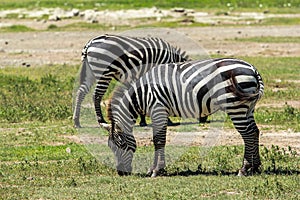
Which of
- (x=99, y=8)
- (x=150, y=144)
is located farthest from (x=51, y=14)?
(x=150, y=144)

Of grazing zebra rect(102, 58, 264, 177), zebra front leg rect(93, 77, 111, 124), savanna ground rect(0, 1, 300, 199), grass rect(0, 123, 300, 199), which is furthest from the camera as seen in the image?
zebra front leg rect(93, 77, 111, 124)

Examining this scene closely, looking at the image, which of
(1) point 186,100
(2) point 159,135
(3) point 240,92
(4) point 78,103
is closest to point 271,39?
(4) point 78,103

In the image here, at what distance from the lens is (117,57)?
17125mm

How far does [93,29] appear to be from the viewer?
3697cm

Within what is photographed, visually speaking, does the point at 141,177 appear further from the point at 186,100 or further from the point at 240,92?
the point at 240,92

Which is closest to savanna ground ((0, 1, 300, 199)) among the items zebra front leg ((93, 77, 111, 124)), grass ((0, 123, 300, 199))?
grass ((0, 123, 300, 199))

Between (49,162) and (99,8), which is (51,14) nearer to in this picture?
(99,8)

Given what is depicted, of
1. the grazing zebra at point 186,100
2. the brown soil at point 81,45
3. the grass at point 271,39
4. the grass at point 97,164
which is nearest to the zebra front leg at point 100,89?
the grass at point 97,164

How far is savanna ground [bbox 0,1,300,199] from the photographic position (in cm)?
1112

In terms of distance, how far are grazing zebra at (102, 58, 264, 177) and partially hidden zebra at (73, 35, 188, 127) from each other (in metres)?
4.07

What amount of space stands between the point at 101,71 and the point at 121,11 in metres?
25.3

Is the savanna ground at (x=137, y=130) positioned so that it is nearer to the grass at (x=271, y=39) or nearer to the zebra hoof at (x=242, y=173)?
the grass at (x=271, y=39)

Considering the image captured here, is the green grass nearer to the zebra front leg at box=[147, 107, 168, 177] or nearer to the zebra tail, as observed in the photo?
the zebra front leg at box=[147, 107, 168, 177]

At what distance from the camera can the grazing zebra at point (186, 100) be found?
39.0 feet
